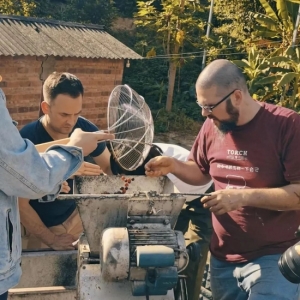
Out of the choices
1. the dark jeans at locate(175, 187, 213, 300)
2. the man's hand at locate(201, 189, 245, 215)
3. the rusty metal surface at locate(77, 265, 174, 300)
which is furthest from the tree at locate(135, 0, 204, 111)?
the rusty metal surface at locate(77, 265, 174, 300)

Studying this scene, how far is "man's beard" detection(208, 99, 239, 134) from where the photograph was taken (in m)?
2.57

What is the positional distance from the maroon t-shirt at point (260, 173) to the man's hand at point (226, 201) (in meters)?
0.19

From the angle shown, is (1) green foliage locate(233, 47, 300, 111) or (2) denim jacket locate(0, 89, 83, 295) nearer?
(2) denim jacket locate(0, 89, 83, 295)

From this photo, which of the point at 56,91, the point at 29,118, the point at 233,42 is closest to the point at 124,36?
the point at 233,42

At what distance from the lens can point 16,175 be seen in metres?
1.63

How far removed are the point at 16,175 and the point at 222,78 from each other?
1374 mm

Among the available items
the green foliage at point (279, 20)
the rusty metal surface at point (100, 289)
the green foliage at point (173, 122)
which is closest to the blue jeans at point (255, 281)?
the rusty metal surface at point (100, 289)

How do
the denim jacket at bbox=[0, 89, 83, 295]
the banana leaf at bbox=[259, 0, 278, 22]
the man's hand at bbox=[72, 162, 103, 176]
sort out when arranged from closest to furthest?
the denim jacket at bbox=[0, 89, 83, 295] → the man's hand at bbox=[72, 162, 103, 176] → the banana leaf at bbox=[259, 0, 278, 22]

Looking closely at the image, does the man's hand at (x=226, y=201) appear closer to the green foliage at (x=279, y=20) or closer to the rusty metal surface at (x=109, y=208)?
the rusty metal surface at (x=109, y=208)

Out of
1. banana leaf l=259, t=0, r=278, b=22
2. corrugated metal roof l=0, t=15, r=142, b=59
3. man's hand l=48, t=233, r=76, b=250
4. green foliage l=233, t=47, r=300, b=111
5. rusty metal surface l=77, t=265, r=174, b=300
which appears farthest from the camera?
banana leaf l=259, t=0, r=278, b=22

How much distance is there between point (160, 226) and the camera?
2.27m

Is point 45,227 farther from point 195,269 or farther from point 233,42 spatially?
point 233,42

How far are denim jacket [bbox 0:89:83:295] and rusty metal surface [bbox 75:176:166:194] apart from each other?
0.83 meters

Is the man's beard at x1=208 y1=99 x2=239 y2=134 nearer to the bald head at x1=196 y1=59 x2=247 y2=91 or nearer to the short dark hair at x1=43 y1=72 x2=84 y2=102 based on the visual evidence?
the bald head at x1=196 y1=59 x2=247 y2=91
